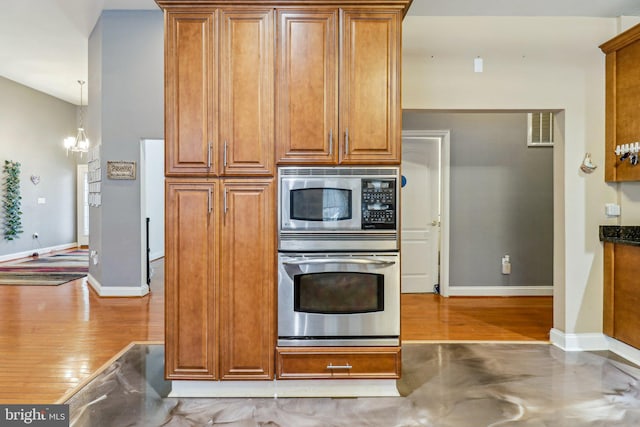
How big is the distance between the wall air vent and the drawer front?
392 cm

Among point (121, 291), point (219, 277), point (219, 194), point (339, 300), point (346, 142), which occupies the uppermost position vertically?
point (346, 142)

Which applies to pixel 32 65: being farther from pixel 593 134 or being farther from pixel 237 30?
pixel 593 134

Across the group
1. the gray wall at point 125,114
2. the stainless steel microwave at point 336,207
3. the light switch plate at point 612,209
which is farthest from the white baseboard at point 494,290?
the gray wall at point 125,114

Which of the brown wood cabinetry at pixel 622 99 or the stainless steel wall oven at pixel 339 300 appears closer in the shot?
the stainless steel wall oven at pixel 339 300

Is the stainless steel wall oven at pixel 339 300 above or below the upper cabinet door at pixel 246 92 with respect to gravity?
below

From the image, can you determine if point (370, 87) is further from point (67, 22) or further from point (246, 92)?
point (67, 22)

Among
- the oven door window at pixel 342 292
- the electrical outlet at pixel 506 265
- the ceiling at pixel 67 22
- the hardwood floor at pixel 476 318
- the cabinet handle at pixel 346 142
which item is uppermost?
the ceiling at pixel 67 22

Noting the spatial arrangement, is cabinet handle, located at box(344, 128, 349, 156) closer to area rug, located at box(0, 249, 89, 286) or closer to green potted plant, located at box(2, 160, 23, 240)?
area rug, located at box(0, 249, 89, 286)

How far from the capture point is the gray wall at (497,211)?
5.22 meters

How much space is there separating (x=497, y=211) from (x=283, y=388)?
3.82m

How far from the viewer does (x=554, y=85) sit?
11.2ft

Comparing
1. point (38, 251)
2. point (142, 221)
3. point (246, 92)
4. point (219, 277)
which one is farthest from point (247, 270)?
point (38, 251)

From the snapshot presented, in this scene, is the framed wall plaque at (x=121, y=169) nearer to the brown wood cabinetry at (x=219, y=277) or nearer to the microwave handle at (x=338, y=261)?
the brown wood cabinetry at (x=219, y=277)

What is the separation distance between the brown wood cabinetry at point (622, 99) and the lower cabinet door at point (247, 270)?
2786 mm
